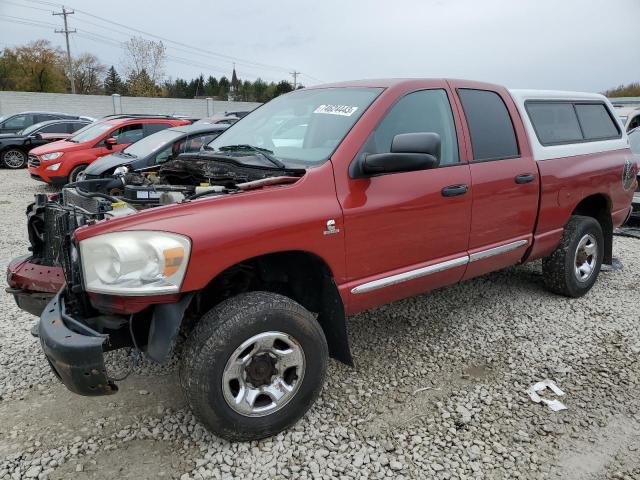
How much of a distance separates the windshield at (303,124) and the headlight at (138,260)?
1040 millimetres

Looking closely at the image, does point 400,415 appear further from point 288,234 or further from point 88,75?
point 88,75

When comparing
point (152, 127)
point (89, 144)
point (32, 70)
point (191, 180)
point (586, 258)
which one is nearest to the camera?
point (191, 180)

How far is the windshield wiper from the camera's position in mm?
3031

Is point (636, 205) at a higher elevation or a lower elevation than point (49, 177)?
higher

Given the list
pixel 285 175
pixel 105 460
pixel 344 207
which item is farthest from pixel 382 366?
pixel 105 460

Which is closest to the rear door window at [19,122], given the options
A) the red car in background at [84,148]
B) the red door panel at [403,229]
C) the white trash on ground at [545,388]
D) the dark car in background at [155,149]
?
the red car in background at [84,148]

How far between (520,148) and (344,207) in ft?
6.17

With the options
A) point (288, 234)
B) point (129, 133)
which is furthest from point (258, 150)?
point (129, 133)

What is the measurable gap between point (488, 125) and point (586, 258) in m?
1.93

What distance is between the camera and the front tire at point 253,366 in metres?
2.41

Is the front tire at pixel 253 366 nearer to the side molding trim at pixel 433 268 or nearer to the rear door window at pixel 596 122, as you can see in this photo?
the side molding trim at pixel 433 268

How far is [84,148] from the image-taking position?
10.5m

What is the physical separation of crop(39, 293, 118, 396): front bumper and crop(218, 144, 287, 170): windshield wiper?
4.51ft

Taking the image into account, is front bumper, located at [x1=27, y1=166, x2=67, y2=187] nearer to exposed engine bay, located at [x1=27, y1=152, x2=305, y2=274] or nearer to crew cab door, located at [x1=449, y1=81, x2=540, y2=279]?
exposed engine bay, located at [x1=27, y1=152, x2=305, y2=274]
